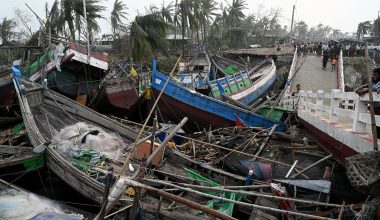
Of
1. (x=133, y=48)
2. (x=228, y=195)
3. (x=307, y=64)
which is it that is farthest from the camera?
(x=307, y=64)

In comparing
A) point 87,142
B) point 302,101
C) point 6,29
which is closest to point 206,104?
point 302,101

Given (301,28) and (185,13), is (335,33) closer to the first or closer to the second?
(301,28)

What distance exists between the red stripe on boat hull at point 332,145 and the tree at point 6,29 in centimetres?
3767

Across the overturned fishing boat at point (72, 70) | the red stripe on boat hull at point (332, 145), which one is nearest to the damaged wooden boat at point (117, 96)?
the overturned fishing boat at point (72, 70)

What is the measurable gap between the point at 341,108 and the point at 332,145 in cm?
89

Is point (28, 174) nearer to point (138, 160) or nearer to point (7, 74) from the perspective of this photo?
point (138, 160)

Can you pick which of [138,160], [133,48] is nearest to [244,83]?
[133,48]

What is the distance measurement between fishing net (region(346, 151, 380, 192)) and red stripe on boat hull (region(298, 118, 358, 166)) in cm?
135

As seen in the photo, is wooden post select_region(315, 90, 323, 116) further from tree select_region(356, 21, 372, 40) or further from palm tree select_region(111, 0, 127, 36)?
tree select_region(356, 21, 372, 40)

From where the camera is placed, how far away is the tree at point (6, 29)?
36.7 meters

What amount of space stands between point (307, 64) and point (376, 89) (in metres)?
18.7

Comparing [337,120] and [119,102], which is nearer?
[337,120]

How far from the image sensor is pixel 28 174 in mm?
7547

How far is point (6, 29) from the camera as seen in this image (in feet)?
124
